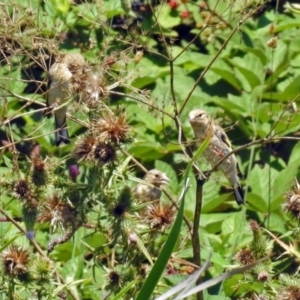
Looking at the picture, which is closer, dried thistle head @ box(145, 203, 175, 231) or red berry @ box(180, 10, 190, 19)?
dried thistle head @ box(145, 203, 175, 231)

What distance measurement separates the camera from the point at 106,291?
3.28 metres

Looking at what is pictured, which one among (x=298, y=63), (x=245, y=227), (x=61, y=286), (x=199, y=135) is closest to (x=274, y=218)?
(x=245, y=227)

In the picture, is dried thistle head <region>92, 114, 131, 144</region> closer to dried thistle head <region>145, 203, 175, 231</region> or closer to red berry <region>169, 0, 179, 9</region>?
dried thistle head <region>145, 203, 175, 231</region>

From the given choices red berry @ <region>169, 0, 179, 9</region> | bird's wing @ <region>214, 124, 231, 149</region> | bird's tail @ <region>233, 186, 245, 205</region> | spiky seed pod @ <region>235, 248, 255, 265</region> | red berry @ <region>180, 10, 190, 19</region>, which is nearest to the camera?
spiky seed pod @ <region>235, 248, 255, 265</region>

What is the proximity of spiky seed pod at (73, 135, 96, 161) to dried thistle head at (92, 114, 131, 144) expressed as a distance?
29mm

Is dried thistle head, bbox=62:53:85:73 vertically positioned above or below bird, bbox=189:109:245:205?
above

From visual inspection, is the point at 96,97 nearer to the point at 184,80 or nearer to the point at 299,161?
the point at 299,161

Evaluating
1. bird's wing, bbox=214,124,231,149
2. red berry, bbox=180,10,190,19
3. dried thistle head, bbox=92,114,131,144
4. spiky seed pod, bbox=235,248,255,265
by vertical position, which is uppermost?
dried thistle head, bbox=92,114,131,144

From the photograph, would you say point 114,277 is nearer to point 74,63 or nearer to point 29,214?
point 29,214

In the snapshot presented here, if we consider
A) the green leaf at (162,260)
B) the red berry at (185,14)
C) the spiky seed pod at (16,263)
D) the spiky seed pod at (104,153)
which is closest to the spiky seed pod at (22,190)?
the spiky seed pod at (16,263)

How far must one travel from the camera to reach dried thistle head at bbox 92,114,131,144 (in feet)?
9.86

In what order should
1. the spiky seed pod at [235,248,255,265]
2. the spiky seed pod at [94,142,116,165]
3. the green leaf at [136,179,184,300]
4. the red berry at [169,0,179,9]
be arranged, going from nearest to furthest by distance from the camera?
the green leaf at [136,179,184,300] < the spiky seed pod at [94,142,116,165] < the spiky seed pod at [235,248,255,265] < the red berry at [169,0,179,9]

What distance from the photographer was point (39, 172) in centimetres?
312

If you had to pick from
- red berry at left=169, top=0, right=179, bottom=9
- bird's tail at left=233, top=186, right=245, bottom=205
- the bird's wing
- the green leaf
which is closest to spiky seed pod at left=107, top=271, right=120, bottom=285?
the green leaf
